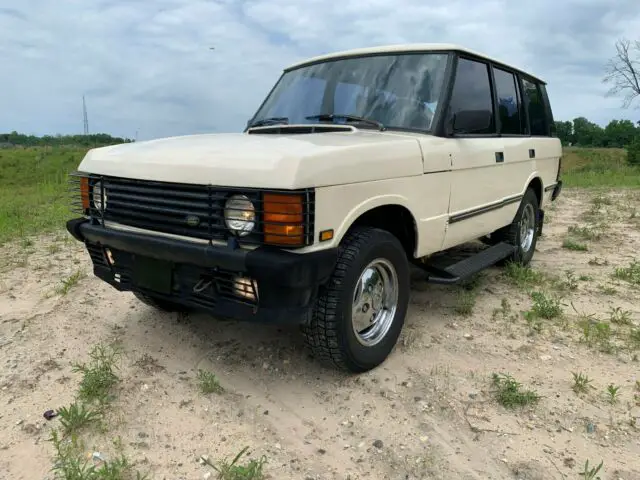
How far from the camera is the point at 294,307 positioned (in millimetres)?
2584

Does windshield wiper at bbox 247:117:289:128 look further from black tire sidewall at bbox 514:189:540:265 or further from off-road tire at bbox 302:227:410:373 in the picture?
black tire sidewall at bbox 514:189:540:265

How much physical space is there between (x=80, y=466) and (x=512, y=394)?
7.23 feet

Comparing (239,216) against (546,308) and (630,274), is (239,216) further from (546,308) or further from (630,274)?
(630,274)

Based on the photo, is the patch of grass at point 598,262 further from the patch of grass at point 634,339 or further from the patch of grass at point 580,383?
the patch of grass at point 580,383

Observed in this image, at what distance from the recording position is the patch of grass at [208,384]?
2.88m

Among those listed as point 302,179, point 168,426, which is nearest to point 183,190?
point 302,179

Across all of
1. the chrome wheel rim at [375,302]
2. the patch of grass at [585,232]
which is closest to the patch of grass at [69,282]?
the chrome wheel rim at [375,302]

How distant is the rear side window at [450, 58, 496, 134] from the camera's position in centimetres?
378

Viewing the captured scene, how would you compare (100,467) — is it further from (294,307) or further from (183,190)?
(183,190)

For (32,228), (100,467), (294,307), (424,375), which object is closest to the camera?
(100,467)

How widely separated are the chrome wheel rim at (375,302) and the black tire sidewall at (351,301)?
3 cm

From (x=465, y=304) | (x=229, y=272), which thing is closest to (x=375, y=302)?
(x=229, y=272)

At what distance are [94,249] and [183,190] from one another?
3.27 ft

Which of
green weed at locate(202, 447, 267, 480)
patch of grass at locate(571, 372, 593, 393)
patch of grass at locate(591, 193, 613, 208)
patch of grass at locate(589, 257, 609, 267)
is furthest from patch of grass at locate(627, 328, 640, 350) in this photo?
patch of grass at locate(591, 193, 613, 208)
